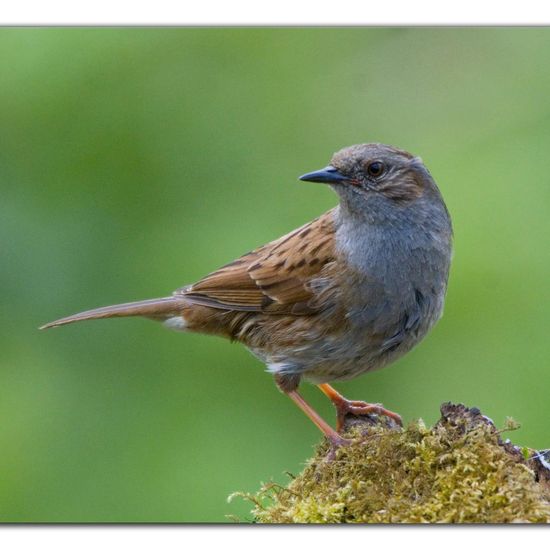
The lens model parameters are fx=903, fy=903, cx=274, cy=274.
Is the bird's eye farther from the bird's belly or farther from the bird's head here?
the bird's belly

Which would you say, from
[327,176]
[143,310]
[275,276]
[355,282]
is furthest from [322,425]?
[143,310]

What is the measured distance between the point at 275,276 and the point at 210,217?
933 mm

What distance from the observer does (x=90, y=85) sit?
18.2ft

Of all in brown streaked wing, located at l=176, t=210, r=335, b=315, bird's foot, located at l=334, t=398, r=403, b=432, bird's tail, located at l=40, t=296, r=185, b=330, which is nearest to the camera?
bird's foot, located at l=334, t=398, r=403, b=432

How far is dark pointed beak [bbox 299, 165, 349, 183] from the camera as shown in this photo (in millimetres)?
4249

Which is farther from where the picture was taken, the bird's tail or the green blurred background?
the green blurred background

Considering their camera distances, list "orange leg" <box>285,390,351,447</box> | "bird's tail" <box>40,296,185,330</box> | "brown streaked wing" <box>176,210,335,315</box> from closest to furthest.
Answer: "orange leg" <box>285,390,351,447</box> → "brown streaked wing" <box>176,210,335,315</box> → "bird's tail" <box>40,296,185,330</box>

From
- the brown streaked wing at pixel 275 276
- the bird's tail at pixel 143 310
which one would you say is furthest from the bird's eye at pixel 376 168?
the bird's tail at pixel 143 310

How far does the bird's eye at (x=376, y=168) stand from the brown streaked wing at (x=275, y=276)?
1.51 ft

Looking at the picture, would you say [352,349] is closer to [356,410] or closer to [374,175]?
[356,410]

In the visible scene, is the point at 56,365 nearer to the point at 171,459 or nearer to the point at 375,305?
the point at 171,459

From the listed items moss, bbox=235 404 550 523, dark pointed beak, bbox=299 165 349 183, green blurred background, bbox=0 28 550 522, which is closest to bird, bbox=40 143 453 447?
dark pointed beak, bbox=299 165 349 183

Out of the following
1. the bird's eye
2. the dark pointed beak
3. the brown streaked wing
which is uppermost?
the bird's eye

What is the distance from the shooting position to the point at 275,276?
191 inches
